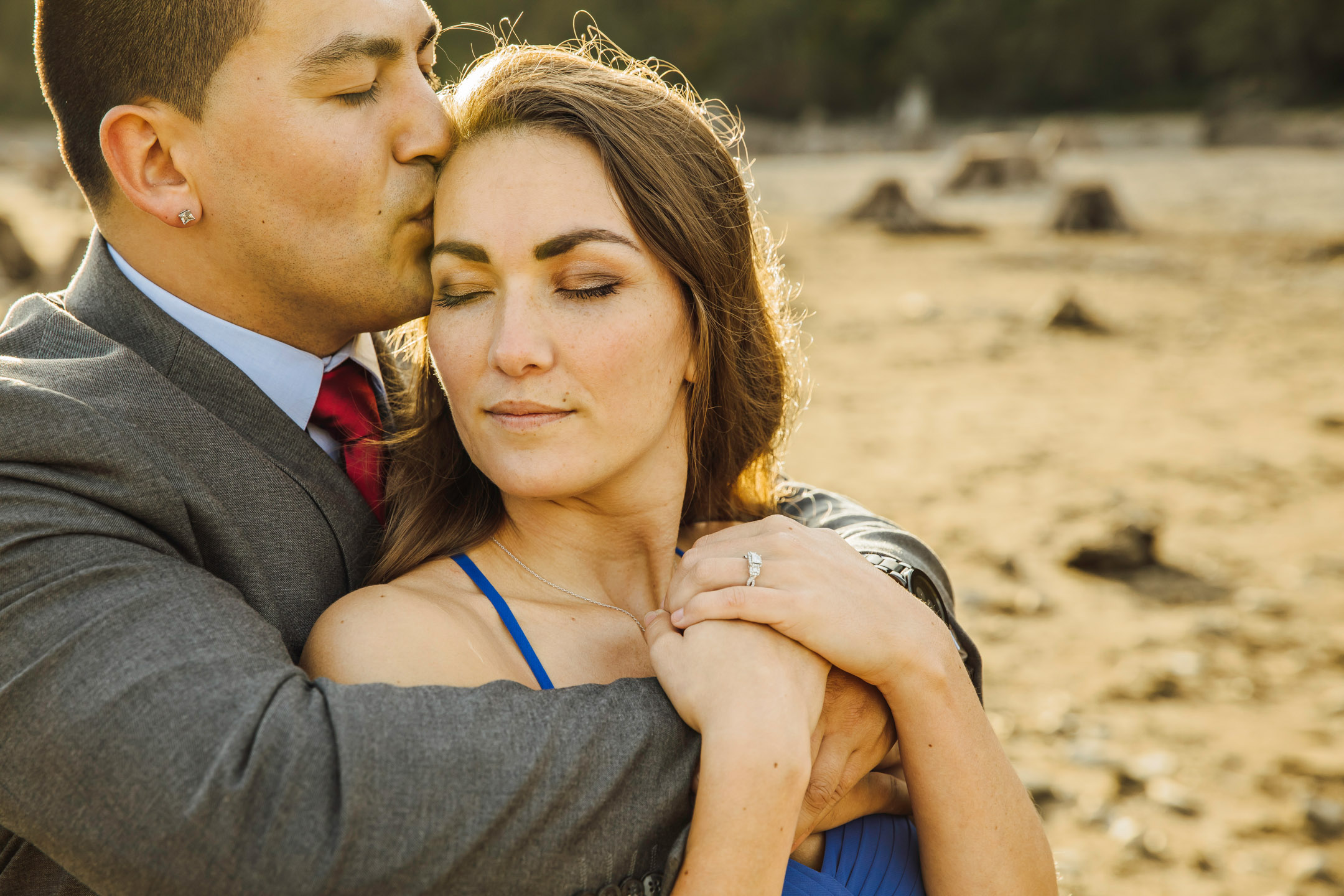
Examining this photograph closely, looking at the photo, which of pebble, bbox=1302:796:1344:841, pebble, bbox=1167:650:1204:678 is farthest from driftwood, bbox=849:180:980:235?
pebble, bbox=1302:796:1344:841

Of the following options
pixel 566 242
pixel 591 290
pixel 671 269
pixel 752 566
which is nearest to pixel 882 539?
pixel 752 566

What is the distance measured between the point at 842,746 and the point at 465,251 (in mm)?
1195

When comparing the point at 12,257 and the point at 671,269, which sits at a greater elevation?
the point at 671,269

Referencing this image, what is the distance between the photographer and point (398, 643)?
6.11 feet

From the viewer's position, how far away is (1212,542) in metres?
6.46

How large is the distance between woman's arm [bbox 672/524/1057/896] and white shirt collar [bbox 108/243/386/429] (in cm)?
96

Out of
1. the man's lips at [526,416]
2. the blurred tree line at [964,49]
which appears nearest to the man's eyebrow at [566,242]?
the man's lips at [526,416]

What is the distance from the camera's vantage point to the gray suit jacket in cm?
145

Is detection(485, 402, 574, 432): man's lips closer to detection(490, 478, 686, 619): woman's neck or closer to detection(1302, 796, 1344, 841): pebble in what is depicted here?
detection(490, 478, 686, 619): woman's neck

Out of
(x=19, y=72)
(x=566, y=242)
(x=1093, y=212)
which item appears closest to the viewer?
(x=566, y=242)

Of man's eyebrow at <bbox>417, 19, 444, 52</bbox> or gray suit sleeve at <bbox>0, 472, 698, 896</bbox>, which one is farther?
man's eyebrow at <bbox>417, 19, 444, 52</bbox>

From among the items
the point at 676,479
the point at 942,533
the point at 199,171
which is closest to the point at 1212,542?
the point at 942,533

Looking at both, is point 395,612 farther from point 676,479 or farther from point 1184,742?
point 1184,742

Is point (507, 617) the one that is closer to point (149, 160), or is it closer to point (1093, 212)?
point (149, 160)
